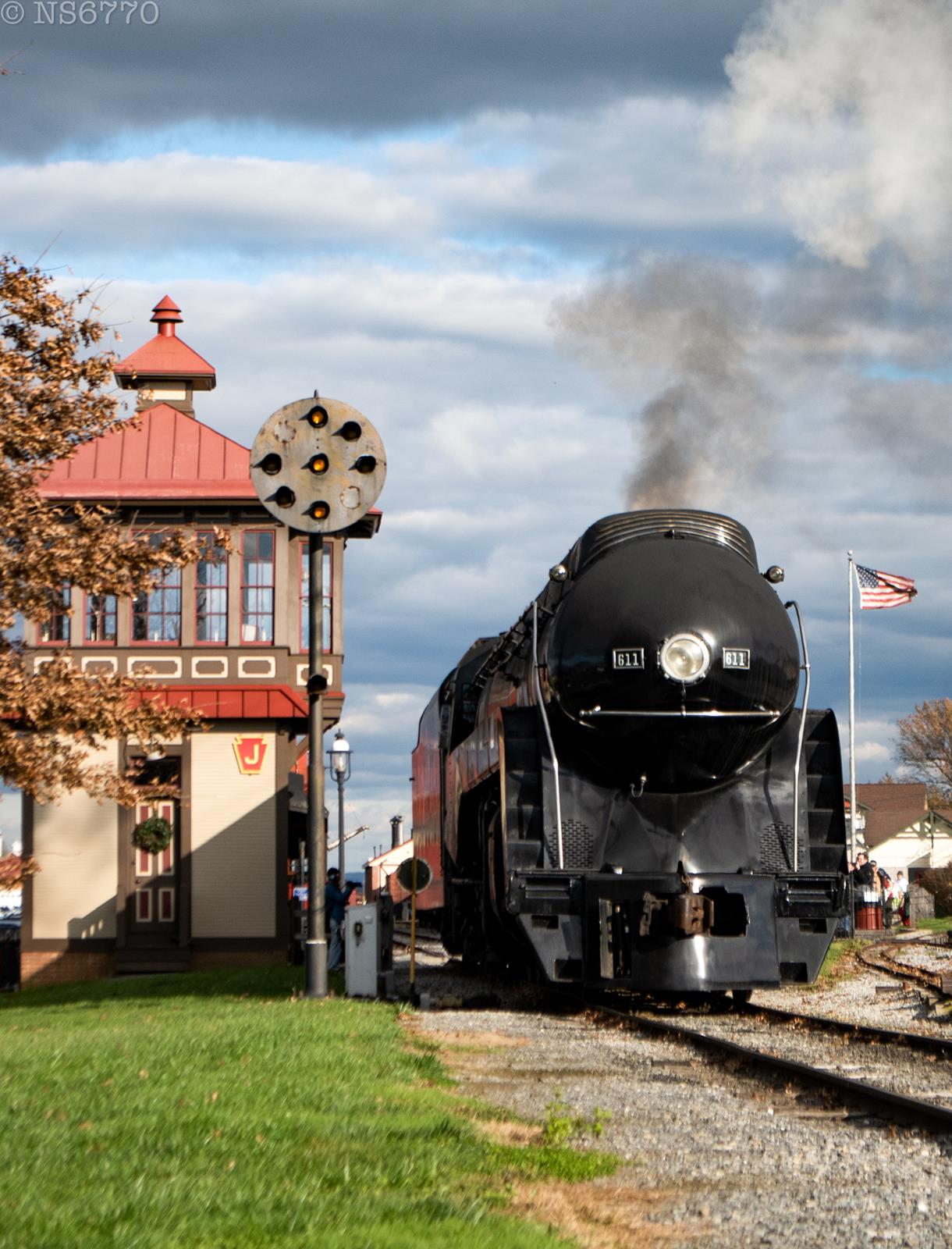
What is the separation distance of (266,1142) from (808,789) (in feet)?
28.7

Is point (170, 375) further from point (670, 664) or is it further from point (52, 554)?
point (670, 664)

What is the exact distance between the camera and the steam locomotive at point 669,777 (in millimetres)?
13141

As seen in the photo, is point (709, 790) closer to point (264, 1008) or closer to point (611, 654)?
point (611, 654)

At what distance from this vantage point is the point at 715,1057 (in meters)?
10.6

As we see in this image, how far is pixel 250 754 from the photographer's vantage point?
2550cm

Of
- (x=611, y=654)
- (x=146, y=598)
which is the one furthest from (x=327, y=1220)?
(x=146, y=598)

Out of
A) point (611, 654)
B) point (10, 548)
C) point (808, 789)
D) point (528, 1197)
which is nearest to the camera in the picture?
point (528, 1197)

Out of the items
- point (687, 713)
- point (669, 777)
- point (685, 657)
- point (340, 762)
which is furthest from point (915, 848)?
point (685, 657)

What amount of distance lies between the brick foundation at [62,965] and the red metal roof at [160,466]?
7502 millimetres

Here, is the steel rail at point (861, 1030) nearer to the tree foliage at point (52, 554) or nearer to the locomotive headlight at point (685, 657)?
the locomotive headlight at point (685, 657)

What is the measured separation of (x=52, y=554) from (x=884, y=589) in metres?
25.4

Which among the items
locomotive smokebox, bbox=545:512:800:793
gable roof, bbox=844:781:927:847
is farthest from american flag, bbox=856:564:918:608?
gable roof, bbox=844:781:927:847

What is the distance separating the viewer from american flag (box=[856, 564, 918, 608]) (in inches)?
1463

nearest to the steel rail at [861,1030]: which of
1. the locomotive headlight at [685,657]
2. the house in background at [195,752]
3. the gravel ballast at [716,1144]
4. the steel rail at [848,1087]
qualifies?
the gravel ballast at [716,1144]
